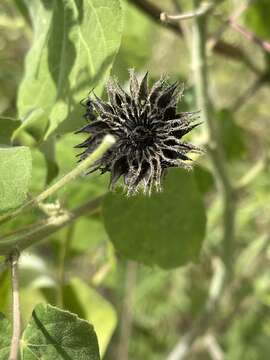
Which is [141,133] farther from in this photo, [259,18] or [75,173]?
[259,18]

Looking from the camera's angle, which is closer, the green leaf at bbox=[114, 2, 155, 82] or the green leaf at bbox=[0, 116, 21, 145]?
the green leaf at bbox=[0, 116, 21, 145]

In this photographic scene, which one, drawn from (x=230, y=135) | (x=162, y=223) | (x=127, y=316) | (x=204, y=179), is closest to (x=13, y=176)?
(x=162, y=223)

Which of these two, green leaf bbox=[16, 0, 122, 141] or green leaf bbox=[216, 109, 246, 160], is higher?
green leaf bbox=[16, 0, 122, 141]

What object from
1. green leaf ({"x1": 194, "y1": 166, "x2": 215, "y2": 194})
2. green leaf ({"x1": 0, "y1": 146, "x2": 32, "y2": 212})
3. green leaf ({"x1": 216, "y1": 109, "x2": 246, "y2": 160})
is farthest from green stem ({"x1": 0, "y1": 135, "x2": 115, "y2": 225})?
green leaf ({"x1": 216, "y1": 109, "x2": 246, "y2": 160})

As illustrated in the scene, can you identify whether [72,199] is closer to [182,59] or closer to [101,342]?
[101,342]

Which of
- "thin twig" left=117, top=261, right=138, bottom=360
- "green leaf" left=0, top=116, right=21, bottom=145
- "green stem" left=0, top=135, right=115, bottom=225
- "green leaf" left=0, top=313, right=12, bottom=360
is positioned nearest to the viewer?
"green stem" left=0, top=135, right=115, bottom=225

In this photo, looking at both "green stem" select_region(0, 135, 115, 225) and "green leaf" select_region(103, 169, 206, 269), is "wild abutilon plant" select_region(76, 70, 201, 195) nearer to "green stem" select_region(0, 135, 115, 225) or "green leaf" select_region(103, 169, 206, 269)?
"green stem" select_region(0, 135, 115, 225)

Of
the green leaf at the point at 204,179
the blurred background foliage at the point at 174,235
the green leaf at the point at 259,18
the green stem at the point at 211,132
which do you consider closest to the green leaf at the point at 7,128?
the blurred background foliage at the point at 174,235

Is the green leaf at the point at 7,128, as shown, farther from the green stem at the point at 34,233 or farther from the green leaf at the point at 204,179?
the green leaf at the point at 204,179
